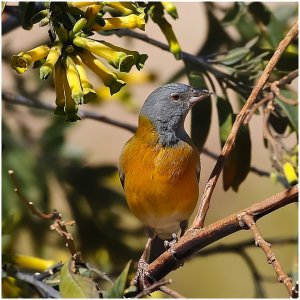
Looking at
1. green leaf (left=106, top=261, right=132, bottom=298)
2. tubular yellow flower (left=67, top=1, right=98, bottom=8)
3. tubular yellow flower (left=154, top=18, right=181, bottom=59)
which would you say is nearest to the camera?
green leaf (left=106, top=261, right=132, bottom=298)

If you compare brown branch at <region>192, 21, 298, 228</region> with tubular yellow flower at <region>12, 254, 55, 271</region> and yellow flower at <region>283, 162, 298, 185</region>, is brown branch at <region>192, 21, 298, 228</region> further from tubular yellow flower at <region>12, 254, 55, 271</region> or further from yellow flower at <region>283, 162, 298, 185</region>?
tubular yellow flower at <region>12, 254, 55, 271</region>

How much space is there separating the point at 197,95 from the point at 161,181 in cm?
29

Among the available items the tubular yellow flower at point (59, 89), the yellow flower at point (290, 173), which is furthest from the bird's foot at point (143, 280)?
the yellow flower at point (290, 173)

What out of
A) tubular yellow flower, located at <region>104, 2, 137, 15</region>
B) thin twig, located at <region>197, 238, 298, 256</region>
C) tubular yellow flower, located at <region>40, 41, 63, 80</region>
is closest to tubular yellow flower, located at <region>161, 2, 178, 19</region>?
tubular yellow flower, located at <region>104, 2, 137, 15</region>

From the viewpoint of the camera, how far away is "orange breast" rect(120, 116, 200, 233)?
8.48ft

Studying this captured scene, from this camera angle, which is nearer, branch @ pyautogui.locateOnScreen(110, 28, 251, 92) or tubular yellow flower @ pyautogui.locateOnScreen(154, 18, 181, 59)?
tubular yellow flower @ pyautogui.locateOnScreen(154, 18, 181, 59)

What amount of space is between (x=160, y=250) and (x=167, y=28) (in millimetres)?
826

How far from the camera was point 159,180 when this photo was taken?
261 centimetres

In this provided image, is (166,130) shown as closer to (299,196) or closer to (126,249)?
(126,249)

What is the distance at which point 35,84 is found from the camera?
12.0 feet

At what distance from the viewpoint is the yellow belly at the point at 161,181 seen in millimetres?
2582

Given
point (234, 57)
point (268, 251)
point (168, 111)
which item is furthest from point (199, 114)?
point (268, 251)

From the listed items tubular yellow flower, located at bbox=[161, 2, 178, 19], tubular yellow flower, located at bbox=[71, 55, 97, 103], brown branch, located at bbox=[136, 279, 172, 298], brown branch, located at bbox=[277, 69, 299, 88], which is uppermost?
tubular yellow flower, located at bbox=[161, 2, 178, 19]

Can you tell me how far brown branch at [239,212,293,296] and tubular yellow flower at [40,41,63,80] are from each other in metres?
0.54
